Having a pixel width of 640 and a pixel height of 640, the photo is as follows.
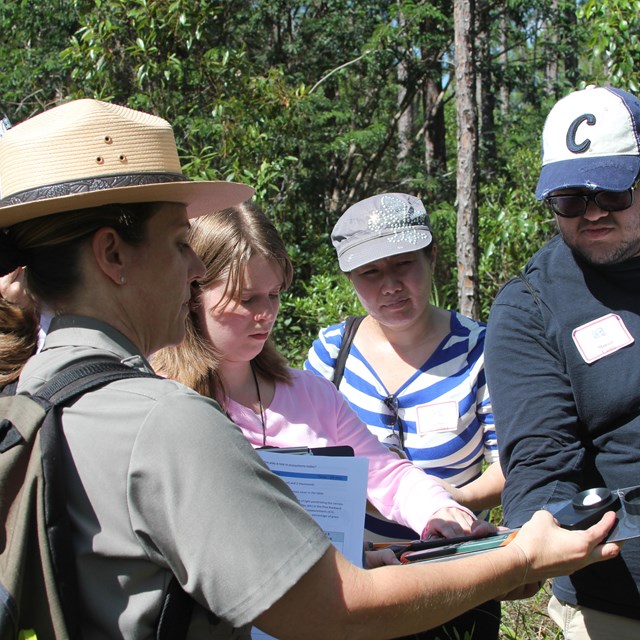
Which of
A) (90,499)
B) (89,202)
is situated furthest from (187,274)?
(90,499)

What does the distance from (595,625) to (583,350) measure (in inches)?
29.7

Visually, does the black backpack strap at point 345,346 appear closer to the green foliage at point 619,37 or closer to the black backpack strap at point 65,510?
the black backpack strap at point 65,510

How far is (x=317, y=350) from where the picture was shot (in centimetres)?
316

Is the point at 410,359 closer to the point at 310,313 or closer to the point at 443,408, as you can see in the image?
the point at 443,408

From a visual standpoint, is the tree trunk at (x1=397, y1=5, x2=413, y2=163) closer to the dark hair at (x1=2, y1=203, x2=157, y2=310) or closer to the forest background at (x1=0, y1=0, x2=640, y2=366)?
the forest background at (x1=0, y1=0, x2=640, y2=366)

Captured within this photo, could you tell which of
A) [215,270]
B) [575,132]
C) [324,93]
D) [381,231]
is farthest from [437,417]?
[324,93]

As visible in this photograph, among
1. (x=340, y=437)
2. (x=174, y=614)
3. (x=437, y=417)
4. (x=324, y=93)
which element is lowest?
(x=437, y=417)

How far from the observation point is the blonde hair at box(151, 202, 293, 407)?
2.36 meters

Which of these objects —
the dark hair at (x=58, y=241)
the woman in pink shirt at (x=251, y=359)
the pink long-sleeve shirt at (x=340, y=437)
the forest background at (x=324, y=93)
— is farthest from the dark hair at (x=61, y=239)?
the forest background at (x=324, y=93)

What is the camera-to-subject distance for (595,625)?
2.24 metres

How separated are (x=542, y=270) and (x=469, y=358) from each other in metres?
0.70

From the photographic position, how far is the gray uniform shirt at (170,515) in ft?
3.95

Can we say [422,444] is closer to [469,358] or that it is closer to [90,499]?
[469,358]

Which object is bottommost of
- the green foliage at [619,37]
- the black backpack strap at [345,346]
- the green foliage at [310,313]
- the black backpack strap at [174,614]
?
the green foliage at [310,313]
